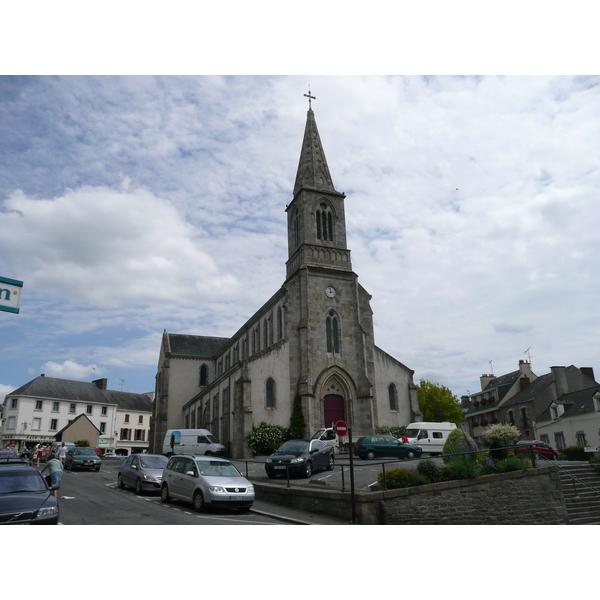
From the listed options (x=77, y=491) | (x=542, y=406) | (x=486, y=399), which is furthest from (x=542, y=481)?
(x=486, y=399)

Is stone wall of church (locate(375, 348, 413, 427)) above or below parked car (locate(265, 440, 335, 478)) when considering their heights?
above

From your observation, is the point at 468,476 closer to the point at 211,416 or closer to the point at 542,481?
the point at 542,481

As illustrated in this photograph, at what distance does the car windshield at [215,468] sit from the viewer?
47.7 ft

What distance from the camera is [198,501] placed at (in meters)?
14.0

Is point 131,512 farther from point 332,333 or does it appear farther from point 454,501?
point 332,333

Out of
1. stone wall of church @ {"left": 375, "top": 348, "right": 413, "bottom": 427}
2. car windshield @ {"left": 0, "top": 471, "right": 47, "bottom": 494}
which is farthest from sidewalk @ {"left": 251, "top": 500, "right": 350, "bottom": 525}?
stone wall of church @ {"left": 375, "top": 348, "right": 413, "bottom": 427}

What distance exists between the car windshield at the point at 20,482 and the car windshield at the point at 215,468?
14.9ft

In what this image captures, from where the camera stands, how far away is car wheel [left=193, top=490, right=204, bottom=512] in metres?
13.9

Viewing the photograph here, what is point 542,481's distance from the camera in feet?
53.4

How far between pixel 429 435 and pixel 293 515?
1682cm

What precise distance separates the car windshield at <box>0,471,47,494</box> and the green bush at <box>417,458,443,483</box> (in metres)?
10.3

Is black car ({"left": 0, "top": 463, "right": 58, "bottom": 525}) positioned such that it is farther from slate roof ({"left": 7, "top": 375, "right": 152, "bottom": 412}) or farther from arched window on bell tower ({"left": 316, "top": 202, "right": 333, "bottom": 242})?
slate roof ({"left": 7, "top": 375, "right": 152, "bottom": 412})

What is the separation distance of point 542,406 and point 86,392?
5633 cm

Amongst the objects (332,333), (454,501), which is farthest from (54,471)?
(332,333)
